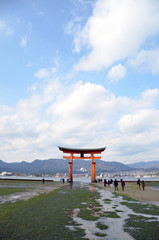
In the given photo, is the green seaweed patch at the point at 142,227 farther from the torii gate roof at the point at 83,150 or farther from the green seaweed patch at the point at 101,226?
the torii gate roof at the point at 83,150

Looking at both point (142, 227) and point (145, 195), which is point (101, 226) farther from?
point (145, 195)

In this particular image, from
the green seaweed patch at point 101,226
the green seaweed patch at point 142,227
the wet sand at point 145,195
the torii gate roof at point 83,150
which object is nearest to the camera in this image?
the green seaweed patch at point 142,227

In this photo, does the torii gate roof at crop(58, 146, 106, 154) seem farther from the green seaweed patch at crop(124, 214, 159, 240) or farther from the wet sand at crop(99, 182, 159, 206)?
the green seaweed patch at crop(124, 214, 159, 240)

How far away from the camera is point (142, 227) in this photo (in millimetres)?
5887

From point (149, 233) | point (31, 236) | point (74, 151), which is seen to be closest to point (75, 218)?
point (31, 236)

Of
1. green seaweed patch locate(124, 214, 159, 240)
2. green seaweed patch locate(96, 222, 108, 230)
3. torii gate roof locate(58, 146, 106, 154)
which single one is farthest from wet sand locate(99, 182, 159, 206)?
torii gate roof locate(58, 146, 106, 154)

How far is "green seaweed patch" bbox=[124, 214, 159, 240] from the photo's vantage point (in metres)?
5.05

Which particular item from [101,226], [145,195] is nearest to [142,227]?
[101,226]

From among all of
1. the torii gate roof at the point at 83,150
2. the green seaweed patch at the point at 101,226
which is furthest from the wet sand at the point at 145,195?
the torii gate roof at the point at 83,150

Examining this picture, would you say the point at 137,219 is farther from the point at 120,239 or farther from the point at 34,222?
the point at 34,222

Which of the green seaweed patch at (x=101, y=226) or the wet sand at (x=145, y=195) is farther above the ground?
Answer: the green seaweed patch at (x=101, y=226)

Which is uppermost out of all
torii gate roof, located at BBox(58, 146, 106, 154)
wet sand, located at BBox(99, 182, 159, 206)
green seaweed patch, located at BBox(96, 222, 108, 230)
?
torii gate roof, located at BBox(58, 146, 106, 154)

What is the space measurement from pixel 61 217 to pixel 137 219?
3.34 metres

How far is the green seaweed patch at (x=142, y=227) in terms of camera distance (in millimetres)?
5051
